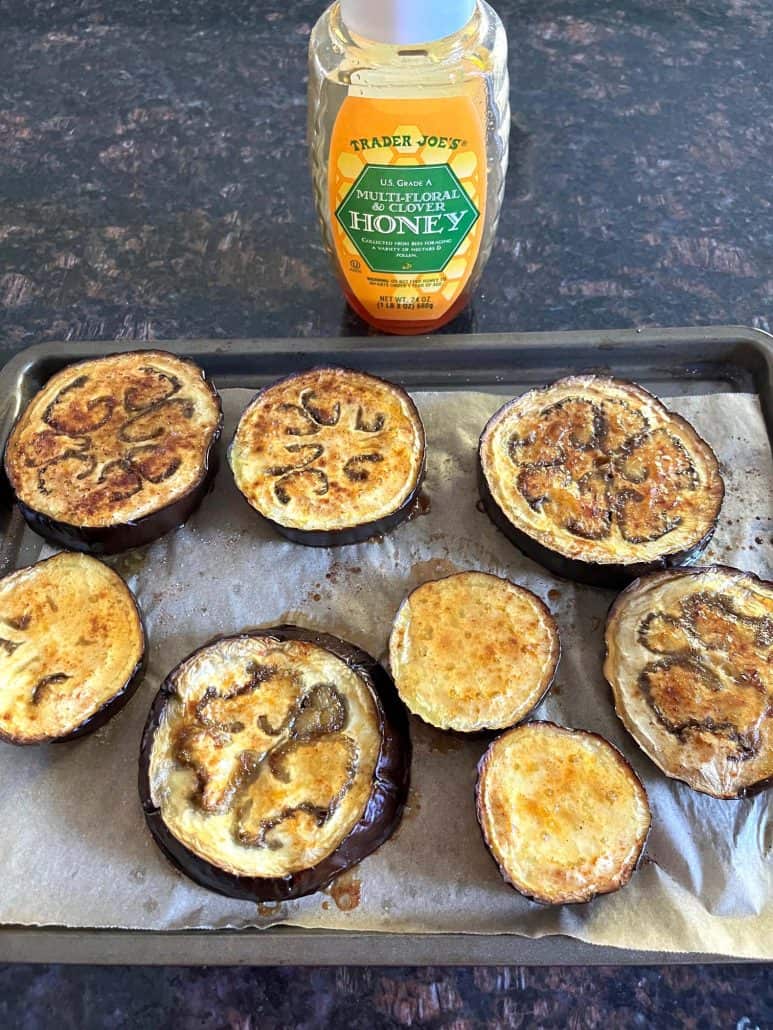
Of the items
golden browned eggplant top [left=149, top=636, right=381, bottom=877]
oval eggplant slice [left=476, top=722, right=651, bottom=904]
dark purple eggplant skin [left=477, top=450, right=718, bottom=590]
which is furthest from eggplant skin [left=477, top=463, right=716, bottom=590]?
golden browned eggplant top [left=149, top=636, right=381, bottom=877]

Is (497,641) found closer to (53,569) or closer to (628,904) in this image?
(628,904)

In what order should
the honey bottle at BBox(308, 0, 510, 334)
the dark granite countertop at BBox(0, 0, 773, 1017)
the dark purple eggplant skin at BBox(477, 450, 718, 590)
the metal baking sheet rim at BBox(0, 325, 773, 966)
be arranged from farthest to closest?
the dark granite countertop at BBox(0, 0, 773, 1017) → the metal baking sheet rim at BBox(0, 325, 773, 966) → the dark purple eggplant skin at BBox(477, 450, 718, 590) → the honey bottle at BBox(308, 0, 510, 334)

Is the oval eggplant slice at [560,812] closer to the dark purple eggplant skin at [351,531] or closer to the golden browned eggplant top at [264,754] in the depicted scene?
the golden browned eggplant top at [264,754]

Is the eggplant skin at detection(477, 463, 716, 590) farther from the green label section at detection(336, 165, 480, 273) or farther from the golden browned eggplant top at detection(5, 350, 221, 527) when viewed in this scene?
the golden browned eggplant top at detection(5, 350, 221, 527)

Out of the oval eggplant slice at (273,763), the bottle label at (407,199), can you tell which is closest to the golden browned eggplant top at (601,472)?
the bottle label at (407,199)

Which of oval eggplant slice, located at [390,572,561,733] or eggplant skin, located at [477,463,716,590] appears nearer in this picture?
oval eggplant slice, located at [390,572,561,733]

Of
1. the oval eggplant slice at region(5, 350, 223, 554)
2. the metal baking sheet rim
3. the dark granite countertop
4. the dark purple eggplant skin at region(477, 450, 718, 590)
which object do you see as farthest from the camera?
the dark granite countertop

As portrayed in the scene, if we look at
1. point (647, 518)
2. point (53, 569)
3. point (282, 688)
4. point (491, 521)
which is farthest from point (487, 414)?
point (53, 569)
